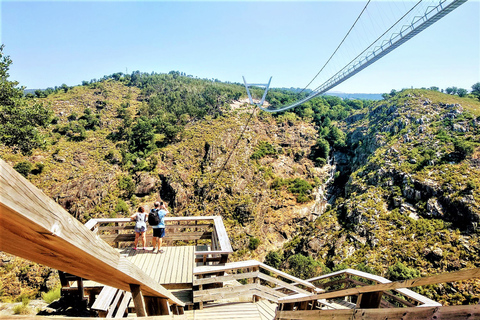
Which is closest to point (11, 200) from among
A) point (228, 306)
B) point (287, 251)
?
point (228, 306)

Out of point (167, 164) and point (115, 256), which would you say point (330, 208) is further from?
point (115, 256)

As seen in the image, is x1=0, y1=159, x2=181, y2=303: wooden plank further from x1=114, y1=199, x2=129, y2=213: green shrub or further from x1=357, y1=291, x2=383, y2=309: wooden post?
x1=114, y1=199, x2=129, y2=213: green shrub

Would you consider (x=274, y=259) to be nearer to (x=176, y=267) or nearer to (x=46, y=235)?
(x=176, y=267)

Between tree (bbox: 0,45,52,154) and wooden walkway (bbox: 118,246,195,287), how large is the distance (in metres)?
8.91

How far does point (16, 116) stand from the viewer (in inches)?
432

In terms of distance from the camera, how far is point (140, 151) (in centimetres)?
3816

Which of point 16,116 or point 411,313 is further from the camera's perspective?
point 16,116

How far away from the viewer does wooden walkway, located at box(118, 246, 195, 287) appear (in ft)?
15.8

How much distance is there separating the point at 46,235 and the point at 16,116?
13.8 m

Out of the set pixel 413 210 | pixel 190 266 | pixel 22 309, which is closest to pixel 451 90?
pixel 413 210

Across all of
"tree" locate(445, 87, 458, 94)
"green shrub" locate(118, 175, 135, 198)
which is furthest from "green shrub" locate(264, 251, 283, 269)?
"tree" locate(445, 87, 458, 94)

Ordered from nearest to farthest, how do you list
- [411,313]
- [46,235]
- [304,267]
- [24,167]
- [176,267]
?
1. [46,235]
2. [411,313]
3. [176,267]
4. [304,267]
5. [24,167]

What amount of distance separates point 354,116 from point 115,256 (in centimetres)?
7043

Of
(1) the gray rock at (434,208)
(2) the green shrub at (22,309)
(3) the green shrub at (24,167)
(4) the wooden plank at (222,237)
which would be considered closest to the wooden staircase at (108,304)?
(4) the wooden plank at (222,237)
